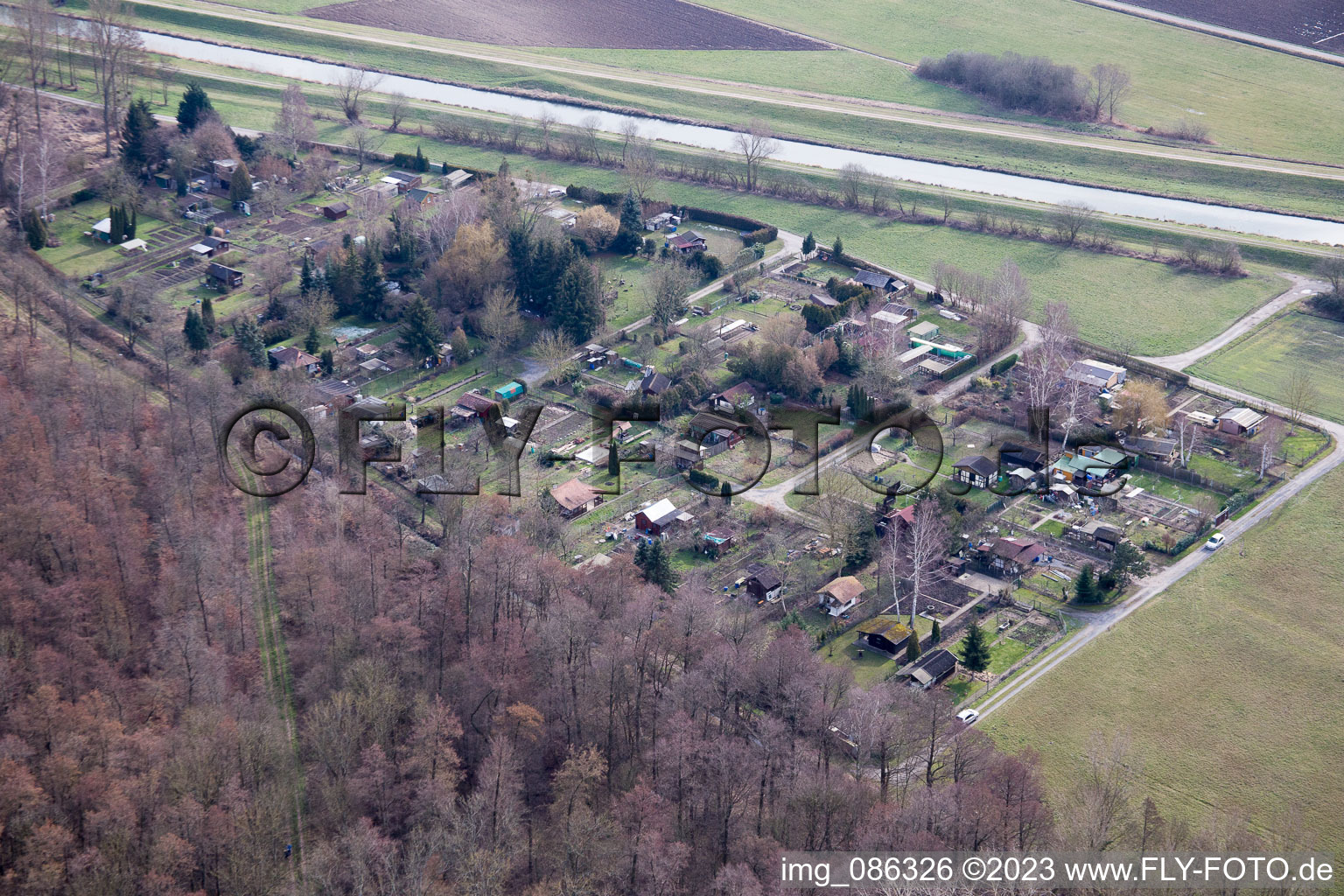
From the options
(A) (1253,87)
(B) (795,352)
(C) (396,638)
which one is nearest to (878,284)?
(B) (795,352)

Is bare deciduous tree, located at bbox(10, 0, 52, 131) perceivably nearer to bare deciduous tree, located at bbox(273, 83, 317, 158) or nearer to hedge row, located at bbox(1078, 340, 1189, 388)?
bare deciduous tree, located at bbox(273, 83, 317, 158)

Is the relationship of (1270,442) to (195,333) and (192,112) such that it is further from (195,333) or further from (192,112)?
(192,112)

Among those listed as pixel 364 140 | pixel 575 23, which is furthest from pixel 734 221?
pixel 575 23

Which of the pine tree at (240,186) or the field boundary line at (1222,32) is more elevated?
the field boundary line at (1222,32)

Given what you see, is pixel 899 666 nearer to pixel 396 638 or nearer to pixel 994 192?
pixel 396 638

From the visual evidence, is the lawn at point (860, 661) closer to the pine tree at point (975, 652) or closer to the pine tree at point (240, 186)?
the pine tree at point (975, 652)

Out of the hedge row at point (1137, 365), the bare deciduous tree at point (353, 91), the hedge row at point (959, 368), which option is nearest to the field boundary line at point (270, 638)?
the hedge row at point (959, 368)

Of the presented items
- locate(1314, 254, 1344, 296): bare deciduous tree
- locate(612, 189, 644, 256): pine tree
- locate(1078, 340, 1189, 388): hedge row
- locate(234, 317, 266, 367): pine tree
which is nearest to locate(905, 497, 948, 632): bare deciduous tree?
locate(1078, 340, 1189, 388): hedge row
